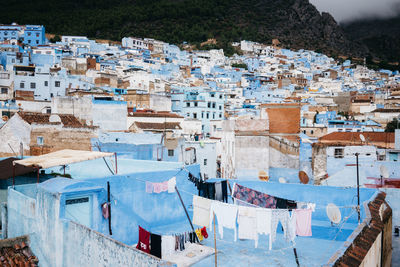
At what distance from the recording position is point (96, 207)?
1042cm

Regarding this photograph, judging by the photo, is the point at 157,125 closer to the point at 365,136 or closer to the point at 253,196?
the point at 365,136

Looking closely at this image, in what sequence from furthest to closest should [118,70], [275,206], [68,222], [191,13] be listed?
[191,13]
[118,70]
[275,206]
[68,222]

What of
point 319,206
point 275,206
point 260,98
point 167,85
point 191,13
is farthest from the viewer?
point 191,13

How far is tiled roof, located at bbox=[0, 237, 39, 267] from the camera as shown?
8.98 metres

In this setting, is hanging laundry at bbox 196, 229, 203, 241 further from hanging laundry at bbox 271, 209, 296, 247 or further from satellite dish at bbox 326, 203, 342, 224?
satellite dish at bbox 326, 203, 342, 224

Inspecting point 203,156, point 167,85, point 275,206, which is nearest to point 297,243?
point 275,206

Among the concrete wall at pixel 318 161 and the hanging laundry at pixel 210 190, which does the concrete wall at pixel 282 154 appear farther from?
the hanging laundry at pixel 210 190

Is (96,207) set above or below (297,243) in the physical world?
above

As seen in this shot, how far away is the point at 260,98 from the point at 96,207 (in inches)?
2325

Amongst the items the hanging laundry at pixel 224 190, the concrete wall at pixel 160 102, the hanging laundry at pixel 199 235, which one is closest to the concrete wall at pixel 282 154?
the hanging laundry at pixel 224 190

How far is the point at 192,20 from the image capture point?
125 m

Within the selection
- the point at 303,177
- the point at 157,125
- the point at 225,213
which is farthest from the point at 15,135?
the point at 303,177

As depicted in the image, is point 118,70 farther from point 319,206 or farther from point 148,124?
point 319,206

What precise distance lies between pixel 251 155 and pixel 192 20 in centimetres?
11508
